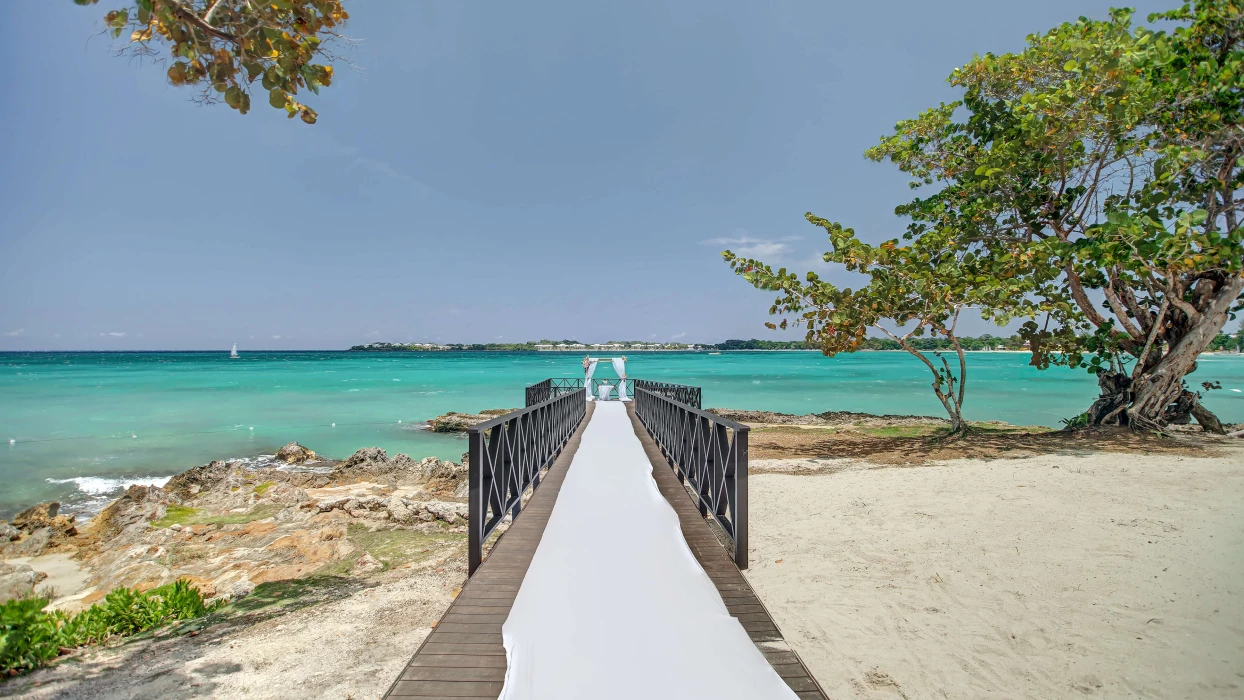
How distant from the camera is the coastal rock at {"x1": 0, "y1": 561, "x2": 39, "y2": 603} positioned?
6.07 meters

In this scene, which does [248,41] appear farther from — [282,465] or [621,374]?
[621,374]

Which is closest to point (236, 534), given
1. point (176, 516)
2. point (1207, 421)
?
point (176, 516)

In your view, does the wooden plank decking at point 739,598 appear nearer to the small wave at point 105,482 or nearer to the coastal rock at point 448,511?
the coastal rock at point 448,511

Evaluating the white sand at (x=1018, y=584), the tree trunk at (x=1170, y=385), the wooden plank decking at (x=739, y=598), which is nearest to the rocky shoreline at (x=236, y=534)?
the wooden plank decking at (x=739, y=598)

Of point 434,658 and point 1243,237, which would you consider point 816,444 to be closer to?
point 1243,237

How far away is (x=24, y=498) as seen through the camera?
486 inches

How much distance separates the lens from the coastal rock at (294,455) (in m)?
15.7

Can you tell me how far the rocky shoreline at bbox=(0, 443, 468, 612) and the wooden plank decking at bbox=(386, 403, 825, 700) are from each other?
8.63 feet

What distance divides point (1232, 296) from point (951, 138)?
6234 millimetres

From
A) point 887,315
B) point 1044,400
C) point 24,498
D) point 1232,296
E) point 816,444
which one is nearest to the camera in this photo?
point 1232,296

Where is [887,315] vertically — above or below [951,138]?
below

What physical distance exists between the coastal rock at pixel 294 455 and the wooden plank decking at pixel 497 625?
13.7m

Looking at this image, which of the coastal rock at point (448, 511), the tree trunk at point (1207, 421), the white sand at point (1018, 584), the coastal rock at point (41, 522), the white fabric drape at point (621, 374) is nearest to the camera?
the white sand at point (1018, 584)

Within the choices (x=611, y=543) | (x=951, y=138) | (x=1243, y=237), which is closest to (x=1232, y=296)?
(x=1243, y=237)
